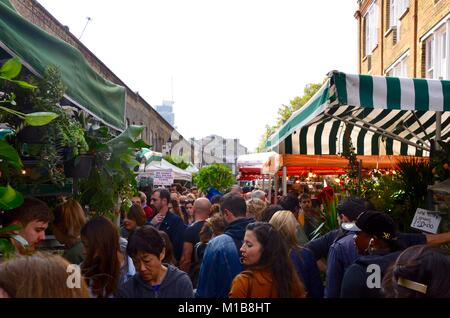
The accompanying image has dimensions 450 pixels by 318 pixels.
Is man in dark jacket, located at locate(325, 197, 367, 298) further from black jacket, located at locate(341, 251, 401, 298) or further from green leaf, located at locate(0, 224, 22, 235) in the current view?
green leaf, located at locate(0, 224, 22, 235)

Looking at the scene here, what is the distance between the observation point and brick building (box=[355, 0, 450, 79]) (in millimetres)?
16797

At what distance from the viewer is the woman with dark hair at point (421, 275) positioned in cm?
240

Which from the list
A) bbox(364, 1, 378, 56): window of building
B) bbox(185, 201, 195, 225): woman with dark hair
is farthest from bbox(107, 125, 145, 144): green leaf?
bbox(364, 1, 378, 56): window of building

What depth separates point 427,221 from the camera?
22.3 ft

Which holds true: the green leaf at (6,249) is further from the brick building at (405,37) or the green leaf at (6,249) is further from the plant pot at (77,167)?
the brick building at (405,37)

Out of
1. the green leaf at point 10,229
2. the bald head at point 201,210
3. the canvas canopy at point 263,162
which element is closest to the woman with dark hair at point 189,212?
the canvas canopy at point 263,162

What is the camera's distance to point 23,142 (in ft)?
13.6

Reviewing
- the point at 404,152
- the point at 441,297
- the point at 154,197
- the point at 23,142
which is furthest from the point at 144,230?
the point at 404,152

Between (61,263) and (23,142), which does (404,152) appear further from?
(61,263)

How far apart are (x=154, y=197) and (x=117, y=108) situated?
3.58 meters

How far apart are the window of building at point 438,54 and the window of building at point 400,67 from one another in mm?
2054

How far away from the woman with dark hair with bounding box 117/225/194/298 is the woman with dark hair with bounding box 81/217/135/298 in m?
0.10

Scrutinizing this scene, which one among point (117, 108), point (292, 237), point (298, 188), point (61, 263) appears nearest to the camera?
point (61, 263)

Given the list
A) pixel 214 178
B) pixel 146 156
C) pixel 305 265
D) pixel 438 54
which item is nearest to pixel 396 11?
pixel 438 54
